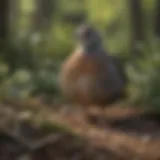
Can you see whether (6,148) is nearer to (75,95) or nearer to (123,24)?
(75,95)

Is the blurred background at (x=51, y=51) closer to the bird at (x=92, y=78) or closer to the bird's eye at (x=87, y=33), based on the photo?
the bird at (x=92, y=78)

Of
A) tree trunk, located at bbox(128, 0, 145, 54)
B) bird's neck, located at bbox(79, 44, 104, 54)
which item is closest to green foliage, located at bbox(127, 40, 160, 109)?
bird's neck, located at bbox(79, 44, 104, 54)

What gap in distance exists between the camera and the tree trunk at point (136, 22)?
358 inches

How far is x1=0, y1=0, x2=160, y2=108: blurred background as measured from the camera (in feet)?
22.1

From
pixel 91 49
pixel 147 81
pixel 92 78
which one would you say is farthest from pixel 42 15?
pixel 147 81

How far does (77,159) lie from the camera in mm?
4754

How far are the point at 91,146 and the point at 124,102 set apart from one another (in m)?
2.38

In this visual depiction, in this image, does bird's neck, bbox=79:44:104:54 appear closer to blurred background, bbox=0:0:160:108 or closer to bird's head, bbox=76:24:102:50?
bird's head, bbox=76:24:102:50

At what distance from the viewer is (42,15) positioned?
1078 centimetres

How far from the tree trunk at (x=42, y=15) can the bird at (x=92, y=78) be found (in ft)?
10.7

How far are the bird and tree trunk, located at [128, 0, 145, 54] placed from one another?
69.4 inches

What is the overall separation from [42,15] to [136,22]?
2050 millimetres

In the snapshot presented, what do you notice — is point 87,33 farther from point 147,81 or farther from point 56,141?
point 56,141

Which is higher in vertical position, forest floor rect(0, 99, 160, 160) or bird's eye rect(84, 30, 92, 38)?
bird's eye rect(84, 30, 92, 38)
